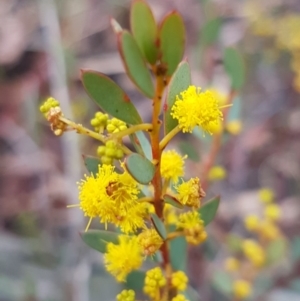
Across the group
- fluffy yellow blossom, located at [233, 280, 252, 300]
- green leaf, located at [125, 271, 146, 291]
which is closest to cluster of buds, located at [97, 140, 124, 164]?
green leaf, located at [125, 271, 146, 291]

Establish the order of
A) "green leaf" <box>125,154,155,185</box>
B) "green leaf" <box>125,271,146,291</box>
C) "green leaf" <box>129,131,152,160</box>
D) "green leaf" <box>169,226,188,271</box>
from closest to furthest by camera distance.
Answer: "green leaf" <box>125,154,155,185</box> < "green leaf" <box>129,131,152,160</box> < "green leaf" <box>125,271,146,291</box> < "green leaf" <box>169,226,188,271</box>

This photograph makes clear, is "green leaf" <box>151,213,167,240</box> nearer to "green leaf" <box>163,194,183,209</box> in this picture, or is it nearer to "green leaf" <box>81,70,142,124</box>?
"green leaf" <box>163,194,183,209</box>

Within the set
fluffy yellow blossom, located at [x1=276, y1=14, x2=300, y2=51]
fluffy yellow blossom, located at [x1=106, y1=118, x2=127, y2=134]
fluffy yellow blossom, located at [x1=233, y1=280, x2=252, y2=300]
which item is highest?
fluffy yellow blossom, located at [x1=276, y1=14, x2=300, y2=51]

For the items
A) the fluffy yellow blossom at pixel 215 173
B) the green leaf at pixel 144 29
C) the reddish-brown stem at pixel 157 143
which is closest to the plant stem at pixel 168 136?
the reddish-brown stem at pixel 157 143

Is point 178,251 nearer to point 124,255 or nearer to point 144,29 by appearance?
point 124,255

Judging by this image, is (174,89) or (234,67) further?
(234,67)

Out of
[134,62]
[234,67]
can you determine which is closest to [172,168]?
[134,62]

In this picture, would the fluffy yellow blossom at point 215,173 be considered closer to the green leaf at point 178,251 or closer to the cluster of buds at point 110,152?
the green leaf at point 178,251

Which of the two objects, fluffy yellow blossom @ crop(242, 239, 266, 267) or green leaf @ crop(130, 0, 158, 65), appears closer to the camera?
green leaf @ crop(130, 0, 158, 65)
